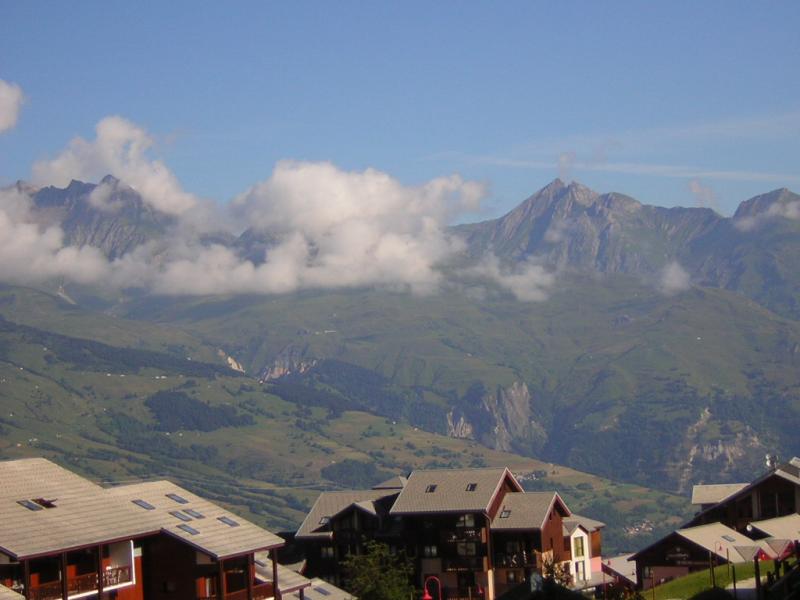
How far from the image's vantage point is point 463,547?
98.9 m

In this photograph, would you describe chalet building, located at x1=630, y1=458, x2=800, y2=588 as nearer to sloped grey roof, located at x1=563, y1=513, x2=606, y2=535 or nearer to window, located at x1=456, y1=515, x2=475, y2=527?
sloped grey roof, located at x1=563, y1=513, x2=606, y2=535

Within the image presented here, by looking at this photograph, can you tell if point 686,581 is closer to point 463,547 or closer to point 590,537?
point 463,547

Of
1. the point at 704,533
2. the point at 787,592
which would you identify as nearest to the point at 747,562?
the point at 704,533

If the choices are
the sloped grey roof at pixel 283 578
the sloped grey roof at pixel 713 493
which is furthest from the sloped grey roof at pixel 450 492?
the sloped grey roof at pixel 283 578

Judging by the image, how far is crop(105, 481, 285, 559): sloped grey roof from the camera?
67.1 metres

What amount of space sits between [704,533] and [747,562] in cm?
1729

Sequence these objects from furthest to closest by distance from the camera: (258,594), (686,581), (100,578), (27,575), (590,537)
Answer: (590,537) → (686,581) → (258,594) → (100,578) → (27,575)

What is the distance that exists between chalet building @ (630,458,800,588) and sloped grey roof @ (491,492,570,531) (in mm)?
7398

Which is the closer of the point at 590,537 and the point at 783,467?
the point at 783,467

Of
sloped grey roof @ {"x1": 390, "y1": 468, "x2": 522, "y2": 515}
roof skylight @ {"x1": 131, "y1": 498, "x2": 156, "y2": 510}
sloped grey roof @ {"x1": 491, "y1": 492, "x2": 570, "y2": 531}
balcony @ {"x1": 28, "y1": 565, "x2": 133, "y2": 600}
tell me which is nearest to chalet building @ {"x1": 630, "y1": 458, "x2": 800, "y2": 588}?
sloped grey roof @ {"x1": 491, "y1": 492, "x2": 570, "y2": 531}

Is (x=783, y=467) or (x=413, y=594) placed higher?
(x=783, y=467)

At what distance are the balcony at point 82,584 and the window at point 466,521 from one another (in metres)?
38.6

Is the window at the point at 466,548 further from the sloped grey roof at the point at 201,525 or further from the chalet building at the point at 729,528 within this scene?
the sloped grey roof at the point at 201,525

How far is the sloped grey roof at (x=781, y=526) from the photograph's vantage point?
88250mm
